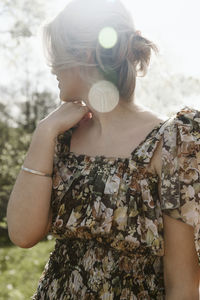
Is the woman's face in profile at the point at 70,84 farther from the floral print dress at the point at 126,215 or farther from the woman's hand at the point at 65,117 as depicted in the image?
the floral print dress at the point at 126,215

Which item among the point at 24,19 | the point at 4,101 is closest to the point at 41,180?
the point at 24,19

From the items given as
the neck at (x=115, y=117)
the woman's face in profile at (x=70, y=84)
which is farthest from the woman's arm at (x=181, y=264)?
the woman's face in profile at (x=70, y=84)

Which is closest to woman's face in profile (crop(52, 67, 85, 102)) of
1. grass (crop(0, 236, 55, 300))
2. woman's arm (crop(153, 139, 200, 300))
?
woman's arm (crop(153, 139, 200, 300))

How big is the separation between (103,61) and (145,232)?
97 cm

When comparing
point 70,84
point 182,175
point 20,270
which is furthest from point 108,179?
point 20,270

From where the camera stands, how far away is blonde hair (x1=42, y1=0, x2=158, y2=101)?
2100mm

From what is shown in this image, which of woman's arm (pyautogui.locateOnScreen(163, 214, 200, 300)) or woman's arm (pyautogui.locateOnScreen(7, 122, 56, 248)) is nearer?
woman's arm (pyautogui.locateOnScreen(163, 214, 200, 300))

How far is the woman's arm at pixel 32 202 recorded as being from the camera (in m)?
2.12

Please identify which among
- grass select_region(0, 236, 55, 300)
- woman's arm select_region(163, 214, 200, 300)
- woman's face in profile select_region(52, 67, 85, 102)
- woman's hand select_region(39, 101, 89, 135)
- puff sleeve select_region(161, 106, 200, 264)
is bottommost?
grass select_region(0, 236, 55, 300)

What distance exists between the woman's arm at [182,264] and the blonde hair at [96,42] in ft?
2.82

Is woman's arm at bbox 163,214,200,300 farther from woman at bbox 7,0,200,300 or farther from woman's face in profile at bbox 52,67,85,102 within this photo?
woman's face in profile at bbox 52,67,85,102

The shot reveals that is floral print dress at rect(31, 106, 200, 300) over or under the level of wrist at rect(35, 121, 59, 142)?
under

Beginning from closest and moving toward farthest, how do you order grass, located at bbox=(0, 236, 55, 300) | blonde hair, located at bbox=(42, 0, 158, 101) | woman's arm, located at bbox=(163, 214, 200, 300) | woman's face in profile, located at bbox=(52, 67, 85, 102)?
woman's arm, located at bbox=(163, 214, 200, 300), blonde hair, located at bbox=(42, 0, 158, 101), woman's face in profile, located at bbox=(52, 67, 85, 102), grass, located at bbox=(0, 236, 55, 300)

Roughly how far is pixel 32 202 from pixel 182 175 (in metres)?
0.86
